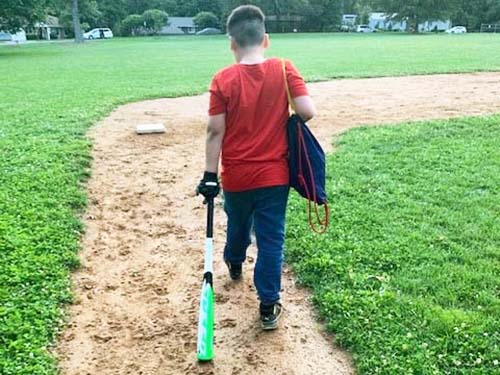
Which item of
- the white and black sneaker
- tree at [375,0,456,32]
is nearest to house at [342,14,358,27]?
tree at [375,0,456,32]

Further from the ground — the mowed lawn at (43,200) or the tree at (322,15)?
the tree at (322,15)

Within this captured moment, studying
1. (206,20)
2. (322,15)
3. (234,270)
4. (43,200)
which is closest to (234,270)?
(234,270)

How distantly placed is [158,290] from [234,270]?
53 centimetres

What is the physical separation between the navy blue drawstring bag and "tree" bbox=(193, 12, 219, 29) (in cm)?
6408

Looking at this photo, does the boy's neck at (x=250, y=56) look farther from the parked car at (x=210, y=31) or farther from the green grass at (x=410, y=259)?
the parked car at (x=210, y=31)

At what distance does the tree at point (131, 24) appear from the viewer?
6253 cm

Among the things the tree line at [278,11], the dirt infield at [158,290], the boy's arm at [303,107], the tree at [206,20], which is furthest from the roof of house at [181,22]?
the boy's arm at [303,107]

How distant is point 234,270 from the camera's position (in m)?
3.73

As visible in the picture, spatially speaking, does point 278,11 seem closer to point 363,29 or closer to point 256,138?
point 363,29

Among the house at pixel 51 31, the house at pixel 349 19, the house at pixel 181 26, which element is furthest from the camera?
the house at pixel 181 26

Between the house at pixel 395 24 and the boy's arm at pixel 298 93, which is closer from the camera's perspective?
the boy's arm at pixel 298 93

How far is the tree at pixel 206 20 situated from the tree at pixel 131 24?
254 inches

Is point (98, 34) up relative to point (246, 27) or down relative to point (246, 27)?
up

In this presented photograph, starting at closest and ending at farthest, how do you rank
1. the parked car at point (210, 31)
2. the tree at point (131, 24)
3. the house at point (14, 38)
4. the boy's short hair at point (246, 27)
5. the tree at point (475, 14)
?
the boy's short hair at point (246, 27) < the house at point (14, 38) < the tree at point (475, 14) < the parked car at point (210, 31) < the tree at point (131, 24)
